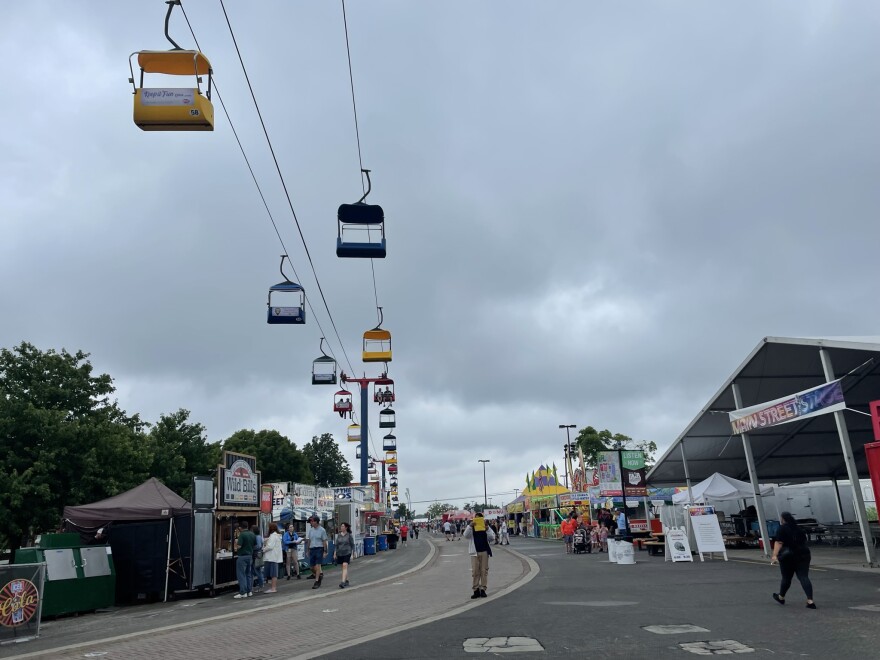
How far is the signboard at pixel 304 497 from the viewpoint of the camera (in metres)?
28.4

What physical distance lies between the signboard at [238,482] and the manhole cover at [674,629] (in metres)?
12.0

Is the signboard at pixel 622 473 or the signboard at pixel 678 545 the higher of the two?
the signboard at pixel 622 473

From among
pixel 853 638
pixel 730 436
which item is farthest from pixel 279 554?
pixel 730 436

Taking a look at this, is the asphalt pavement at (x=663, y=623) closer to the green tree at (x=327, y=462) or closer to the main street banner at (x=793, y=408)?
the main street banner at (x=793, y=408)

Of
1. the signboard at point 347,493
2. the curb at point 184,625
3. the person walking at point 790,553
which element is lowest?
the curb at point 184,625

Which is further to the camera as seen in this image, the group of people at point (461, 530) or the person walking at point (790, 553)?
the group of people at point (461, 530)

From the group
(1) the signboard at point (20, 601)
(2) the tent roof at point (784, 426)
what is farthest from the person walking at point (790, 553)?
(1) the signboard at point (20, 601)

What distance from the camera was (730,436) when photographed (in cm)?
2881

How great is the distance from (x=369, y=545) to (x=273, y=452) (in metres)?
34.7

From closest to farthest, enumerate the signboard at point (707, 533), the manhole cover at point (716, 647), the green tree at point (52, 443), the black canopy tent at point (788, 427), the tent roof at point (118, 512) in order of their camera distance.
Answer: the manhole cover at point (716, 647)
the tent roof at point (118, 512)
the black canopy tent at point (788, 427)
the signboard at point (707, 533)
the green tree at point (52, 443)

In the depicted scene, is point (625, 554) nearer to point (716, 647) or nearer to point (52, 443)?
point (716, 647)

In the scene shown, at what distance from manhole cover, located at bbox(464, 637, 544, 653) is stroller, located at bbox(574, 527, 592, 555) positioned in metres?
21.4

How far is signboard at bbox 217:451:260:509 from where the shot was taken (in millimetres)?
17688

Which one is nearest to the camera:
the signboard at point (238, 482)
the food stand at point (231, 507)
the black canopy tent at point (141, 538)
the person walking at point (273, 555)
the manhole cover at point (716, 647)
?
the manhole cover at point (716, 647)
